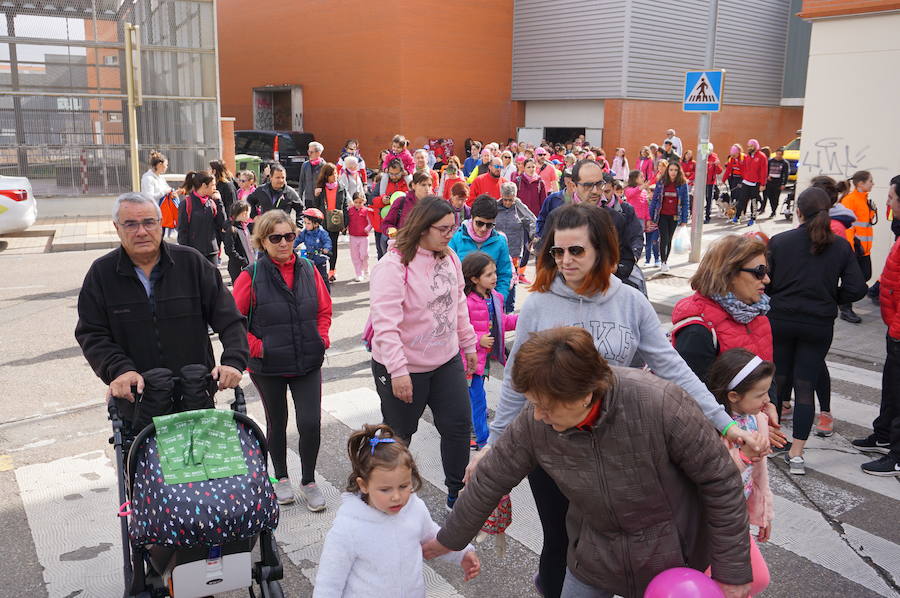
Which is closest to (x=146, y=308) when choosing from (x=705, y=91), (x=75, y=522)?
(x=75, y=522)

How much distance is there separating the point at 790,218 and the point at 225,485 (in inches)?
792

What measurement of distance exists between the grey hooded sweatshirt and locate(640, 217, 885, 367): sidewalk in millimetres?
6007

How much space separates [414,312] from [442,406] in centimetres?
60

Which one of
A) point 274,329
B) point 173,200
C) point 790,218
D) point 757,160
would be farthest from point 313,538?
point 790,218

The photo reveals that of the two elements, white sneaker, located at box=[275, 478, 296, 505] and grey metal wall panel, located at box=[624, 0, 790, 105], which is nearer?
white sneaker, located at box=[275, 478, 296, 505]

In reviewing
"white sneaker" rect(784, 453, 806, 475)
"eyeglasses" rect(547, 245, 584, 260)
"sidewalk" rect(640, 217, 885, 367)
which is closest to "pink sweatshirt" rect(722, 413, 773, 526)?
"eyeglasses" rect(547, 245, 584, 260)

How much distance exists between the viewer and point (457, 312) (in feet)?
16.0

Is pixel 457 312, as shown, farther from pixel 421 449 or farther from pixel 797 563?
pixel 797 563

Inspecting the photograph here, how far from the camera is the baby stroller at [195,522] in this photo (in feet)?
10.2

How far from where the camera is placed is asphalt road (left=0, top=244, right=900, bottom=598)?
4.34 meters

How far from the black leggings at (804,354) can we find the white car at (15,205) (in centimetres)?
1497

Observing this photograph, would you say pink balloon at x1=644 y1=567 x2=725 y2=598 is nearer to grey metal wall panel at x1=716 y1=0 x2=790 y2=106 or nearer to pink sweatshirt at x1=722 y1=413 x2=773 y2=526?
pink sweatshirt at x1=722 y1=413 x2=773 y2=526

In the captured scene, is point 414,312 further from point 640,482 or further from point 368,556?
point 640,482

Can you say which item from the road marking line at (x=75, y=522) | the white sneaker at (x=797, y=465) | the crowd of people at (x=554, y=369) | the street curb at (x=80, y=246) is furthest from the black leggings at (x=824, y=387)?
the street curb at (x=80, y=246)
